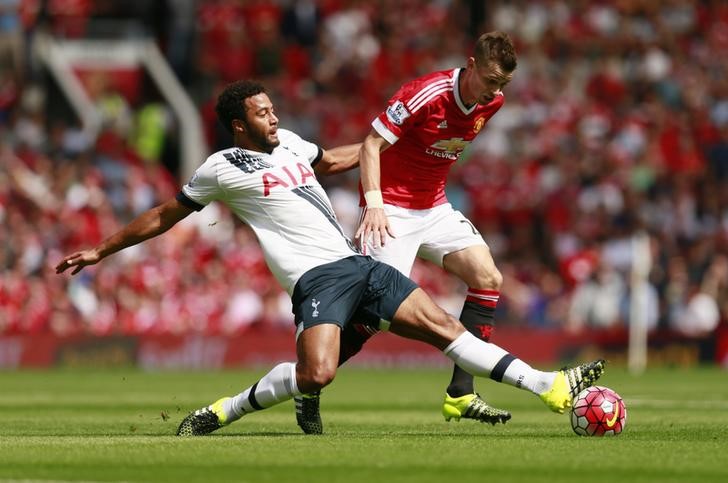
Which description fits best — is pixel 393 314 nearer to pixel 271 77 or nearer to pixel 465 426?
pixel 465 426

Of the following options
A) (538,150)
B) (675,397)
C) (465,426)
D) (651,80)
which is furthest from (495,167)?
(465,426)

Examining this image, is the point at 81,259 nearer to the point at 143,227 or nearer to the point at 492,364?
the point at 143,227

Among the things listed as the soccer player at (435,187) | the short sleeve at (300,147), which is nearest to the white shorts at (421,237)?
the soccer player at (435,187)

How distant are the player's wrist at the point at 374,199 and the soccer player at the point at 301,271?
27 cm

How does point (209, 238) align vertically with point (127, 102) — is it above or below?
below

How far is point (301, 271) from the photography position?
975 cm

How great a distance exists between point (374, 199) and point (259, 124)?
946mm

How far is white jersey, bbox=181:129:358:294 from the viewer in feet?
32.1

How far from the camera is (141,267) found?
24.3 meters

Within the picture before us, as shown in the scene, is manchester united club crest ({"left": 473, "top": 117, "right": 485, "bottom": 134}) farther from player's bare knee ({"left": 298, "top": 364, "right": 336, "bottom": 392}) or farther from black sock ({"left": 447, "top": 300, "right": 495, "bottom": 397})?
player's bare knee ({"left": 298, "top": 364, "right": 336, "bottom": 392})

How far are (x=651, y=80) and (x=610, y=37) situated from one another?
5.33ft

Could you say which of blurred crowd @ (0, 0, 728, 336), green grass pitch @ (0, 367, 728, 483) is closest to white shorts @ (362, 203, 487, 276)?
green grass pitch @ (0, 367, 728, 483)

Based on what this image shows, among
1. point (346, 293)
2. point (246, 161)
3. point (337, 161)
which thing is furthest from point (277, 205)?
point (337, 161)

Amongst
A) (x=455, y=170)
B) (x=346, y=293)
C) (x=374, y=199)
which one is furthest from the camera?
(x=455, y=170)
